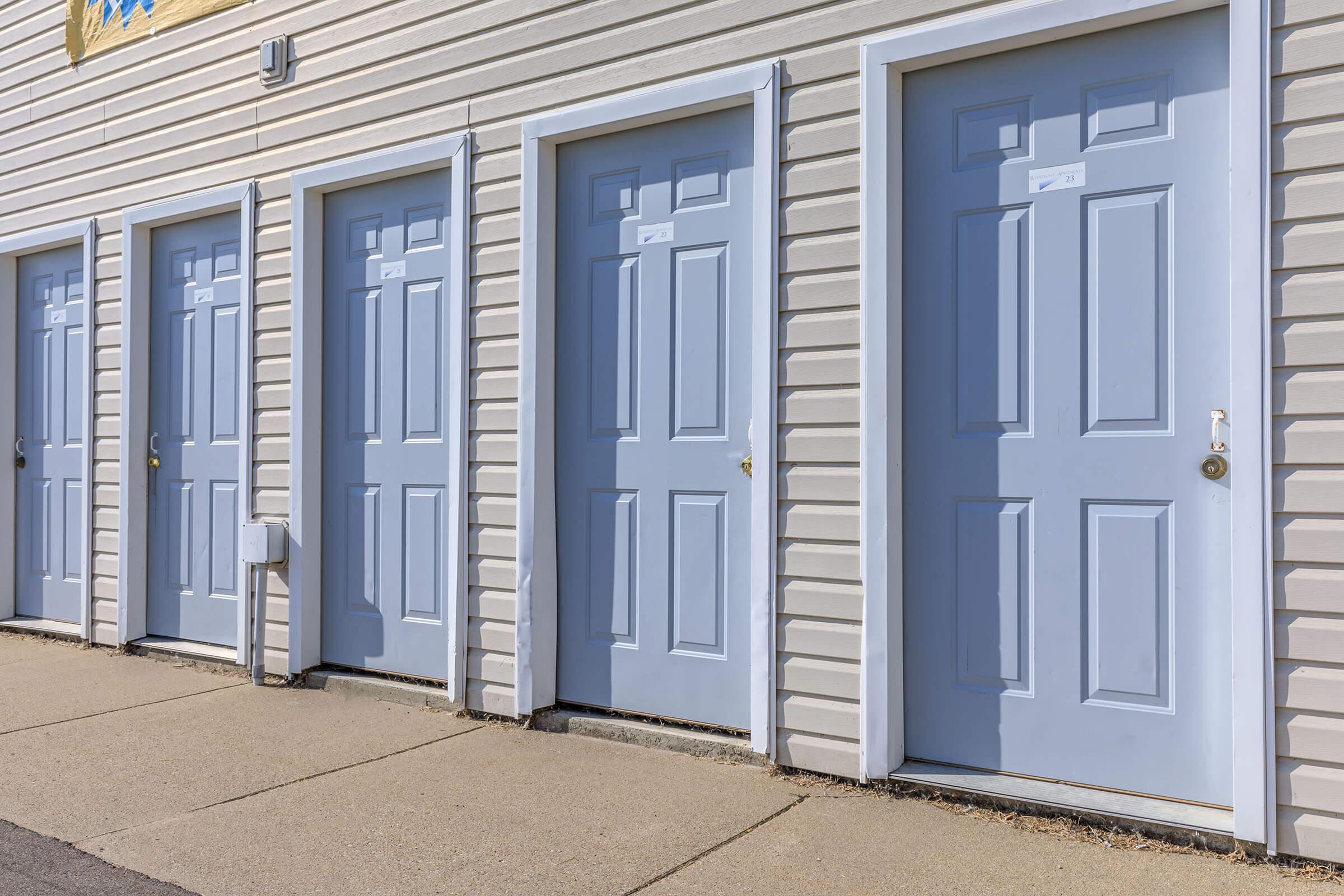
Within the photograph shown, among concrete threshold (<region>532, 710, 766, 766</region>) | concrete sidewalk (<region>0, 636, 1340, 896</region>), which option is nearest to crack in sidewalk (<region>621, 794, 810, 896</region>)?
concrete sidewalk (<region>0, 636, 1340, 896</region>)

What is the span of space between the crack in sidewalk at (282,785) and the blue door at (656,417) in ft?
1.77

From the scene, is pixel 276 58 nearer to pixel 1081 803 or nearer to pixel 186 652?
pixel 186 652

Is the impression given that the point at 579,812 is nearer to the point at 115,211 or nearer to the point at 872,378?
the point at 872,378

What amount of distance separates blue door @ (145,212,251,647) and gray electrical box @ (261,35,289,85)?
80cm

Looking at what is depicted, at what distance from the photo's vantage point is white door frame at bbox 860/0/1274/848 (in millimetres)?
2975

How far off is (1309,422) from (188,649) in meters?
5.39

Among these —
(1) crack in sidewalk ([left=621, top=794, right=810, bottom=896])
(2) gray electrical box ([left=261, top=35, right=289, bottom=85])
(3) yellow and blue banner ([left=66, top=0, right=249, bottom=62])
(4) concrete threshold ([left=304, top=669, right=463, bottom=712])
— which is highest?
(3) yellow and blue banner ([left=66, top=0, right=249, bottom=62])

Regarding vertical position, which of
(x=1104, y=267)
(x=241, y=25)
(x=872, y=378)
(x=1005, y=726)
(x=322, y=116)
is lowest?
(x=1005, y=726)

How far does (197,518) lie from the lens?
5.98m

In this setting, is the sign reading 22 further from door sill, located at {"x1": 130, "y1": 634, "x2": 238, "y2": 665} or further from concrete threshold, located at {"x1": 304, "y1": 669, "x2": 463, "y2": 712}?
concrete threshold, located at {"x1": 304, "y1": 669, "x2": 463, "y2": 712}

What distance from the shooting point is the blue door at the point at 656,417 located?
411 cm

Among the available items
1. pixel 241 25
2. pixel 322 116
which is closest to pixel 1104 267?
pixel 322 116

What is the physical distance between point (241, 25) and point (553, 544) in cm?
336

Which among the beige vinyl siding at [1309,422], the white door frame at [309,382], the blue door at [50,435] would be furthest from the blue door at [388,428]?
the beige vinyl siding at [1309,422]
